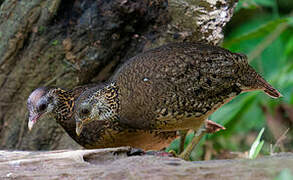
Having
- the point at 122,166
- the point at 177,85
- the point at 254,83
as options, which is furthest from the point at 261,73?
the point at 122,166

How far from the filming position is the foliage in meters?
5.12

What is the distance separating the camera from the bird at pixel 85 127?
12.7 ft

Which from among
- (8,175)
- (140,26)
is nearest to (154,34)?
(140,26)

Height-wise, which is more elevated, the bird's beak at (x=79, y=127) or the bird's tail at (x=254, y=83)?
the bird's tail at (x=254, y=83)

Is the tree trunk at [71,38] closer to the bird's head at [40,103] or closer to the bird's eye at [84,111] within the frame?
the bird's head at [40,103]

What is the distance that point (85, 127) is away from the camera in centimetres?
396

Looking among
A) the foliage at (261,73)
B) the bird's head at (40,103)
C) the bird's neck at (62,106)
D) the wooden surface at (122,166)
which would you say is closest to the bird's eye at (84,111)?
the bird's neck at (62,106)

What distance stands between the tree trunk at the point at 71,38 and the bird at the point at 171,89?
406 millimetres

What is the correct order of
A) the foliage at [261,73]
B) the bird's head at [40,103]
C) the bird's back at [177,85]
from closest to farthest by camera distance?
the bird's back at [177,85]
the bird's head at [40,103]
the foliage at [261,73]

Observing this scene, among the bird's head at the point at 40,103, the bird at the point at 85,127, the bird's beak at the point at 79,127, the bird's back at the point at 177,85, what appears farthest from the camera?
the bird's head at the point at 40,103

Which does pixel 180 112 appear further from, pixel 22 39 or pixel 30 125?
pixel 22 39

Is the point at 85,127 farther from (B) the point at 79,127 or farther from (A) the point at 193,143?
(A) the point at 193,143

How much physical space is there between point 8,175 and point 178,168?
104 cm

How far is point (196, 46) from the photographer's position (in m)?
3.71
